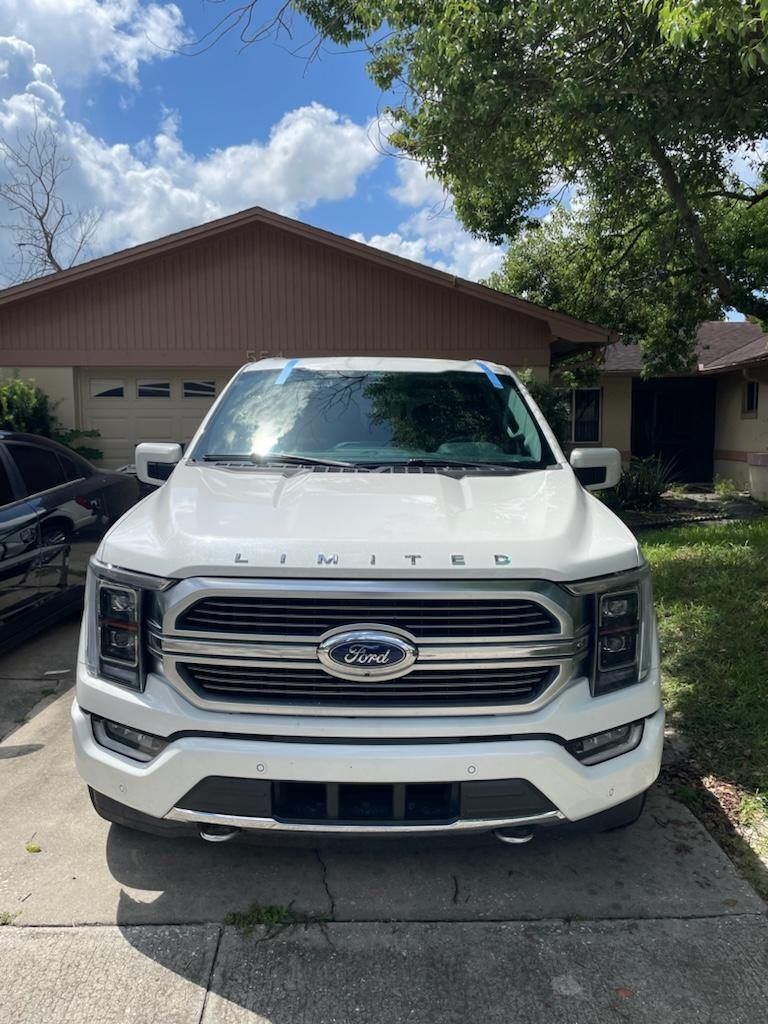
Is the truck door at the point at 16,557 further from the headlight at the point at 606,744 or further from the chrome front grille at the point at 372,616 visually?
the headlight at the point at 606,744

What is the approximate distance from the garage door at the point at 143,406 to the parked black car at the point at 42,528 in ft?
20.5

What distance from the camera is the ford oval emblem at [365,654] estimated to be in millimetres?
2311

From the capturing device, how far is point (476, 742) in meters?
2.34

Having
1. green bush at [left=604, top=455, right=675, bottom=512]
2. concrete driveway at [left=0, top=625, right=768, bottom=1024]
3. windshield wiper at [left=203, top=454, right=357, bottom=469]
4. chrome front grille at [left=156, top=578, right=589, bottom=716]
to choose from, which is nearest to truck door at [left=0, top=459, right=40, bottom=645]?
concrete driveway at [left=0, top=625, right=768, bottom=1024]

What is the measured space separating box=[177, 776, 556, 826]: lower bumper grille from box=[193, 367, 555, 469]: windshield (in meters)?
1.55

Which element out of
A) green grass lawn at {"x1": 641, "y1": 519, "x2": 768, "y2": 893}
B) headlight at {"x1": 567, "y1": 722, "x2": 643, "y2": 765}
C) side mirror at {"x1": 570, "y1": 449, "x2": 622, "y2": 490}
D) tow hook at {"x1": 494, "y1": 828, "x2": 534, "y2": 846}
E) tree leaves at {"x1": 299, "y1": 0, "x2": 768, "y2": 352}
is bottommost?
green grass lawn at {"x1": 641, "y1": 519, "x2": 768, "y2": 893}

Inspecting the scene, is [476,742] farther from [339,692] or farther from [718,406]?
[718,406]

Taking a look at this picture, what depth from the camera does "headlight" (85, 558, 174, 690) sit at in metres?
2.42

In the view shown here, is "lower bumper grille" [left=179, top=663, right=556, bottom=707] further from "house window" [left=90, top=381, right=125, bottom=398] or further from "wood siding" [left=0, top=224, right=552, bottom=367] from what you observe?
"house window" [left=90, top=381, right=125, bottom=398]

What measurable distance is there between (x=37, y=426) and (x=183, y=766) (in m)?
10.7

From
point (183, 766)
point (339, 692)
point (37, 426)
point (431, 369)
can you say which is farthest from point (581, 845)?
point (37, 426)

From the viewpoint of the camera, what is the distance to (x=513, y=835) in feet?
7.88

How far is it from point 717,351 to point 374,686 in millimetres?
19016

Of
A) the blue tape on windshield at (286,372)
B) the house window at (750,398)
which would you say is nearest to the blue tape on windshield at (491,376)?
Answer: the blue tape on windshield at (286,372)
